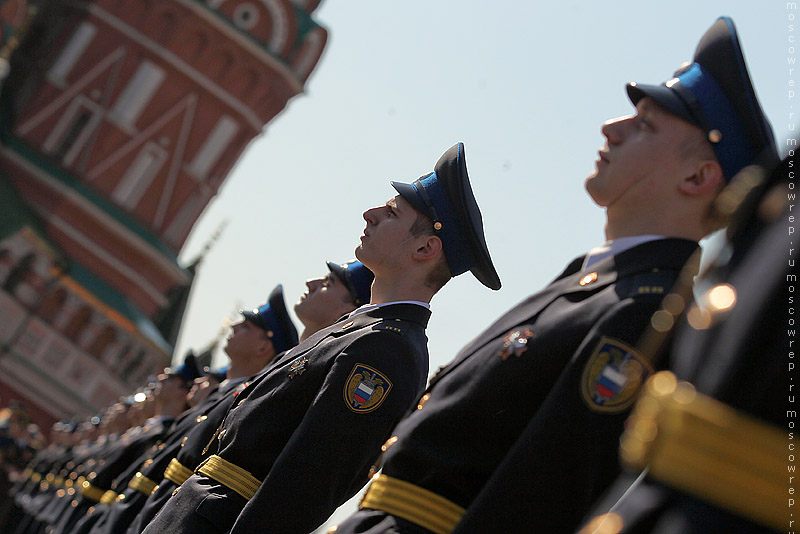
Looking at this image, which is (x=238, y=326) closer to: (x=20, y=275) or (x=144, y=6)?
(x=20, y=275)

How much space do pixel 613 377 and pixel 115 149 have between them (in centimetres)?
2236

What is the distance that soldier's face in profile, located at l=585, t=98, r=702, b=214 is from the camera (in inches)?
83.8

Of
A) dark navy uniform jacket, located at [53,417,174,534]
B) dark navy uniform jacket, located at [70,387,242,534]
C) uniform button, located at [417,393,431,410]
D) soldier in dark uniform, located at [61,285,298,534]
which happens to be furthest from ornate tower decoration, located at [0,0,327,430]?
uniform button, located at [417,393,431,410]

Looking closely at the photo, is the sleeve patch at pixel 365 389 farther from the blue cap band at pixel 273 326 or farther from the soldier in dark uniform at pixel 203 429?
the blue cap band at pixel 273 326

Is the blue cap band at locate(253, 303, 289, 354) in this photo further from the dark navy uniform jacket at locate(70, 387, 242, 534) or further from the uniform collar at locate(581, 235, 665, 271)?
the uniform collar at locate(581, 235, 665, 271)

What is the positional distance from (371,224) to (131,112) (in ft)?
67.9

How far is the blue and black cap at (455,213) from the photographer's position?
3375 millimetres

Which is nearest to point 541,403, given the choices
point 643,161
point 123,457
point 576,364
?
point 576,364

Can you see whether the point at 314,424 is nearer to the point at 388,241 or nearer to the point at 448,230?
the point at 388,241

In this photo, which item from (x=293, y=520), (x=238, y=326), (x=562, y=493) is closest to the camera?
(x=562, y=493)

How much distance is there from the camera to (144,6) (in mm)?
23234

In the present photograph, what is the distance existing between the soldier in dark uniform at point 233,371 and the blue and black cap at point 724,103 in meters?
3.08

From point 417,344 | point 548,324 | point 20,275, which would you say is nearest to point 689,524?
point 548,324

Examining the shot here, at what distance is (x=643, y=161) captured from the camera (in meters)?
2.14
